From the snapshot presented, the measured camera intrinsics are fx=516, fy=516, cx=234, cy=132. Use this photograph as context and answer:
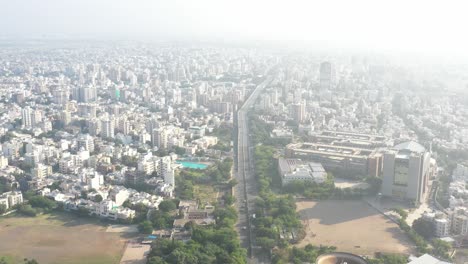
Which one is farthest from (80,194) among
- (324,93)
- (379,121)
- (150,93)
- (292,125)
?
(324,93)

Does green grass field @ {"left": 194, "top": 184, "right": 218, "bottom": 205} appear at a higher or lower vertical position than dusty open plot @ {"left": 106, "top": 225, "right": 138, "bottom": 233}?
higher

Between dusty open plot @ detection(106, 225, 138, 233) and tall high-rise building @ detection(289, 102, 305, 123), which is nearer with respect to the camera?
dusty open plot @ detection(106, 225, 138, 233)

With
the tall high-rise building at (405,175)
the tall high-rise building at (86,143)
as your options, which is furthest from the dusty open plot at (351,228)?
the tall high-rise building at (86,143)

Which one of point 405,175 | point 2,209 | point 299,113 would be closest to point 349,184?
point 405,175

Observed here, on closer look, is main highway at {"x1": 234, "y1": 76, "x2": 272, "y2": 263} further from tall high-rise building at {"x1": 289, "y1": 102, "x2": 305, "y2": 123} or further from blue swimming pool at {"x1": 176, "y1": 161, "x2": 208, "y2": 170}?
tall high-rise building at {"x1": 289, "y1": 102, "x2": 305, "y2": 123}

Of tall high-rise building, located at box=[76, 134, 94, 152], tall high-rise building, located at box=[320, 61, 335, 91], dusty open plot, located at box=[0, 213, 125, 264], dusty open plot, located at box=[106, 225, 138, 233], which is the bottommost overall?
dusty open plot, located at box=[0, 213, 125, 264]

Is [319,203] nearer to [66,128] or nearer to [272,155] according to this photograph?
[272,155]

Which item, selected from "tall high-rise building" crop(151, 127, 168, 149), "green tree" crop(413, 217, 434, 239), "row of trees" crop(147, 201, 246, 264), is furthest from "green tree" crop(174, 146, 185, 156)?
"green tree" crop(413, 217, 434, 239)

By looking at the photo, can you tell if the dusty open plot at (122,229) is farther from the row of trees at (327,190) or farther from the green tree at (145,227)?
the row of trees at (327,190)
